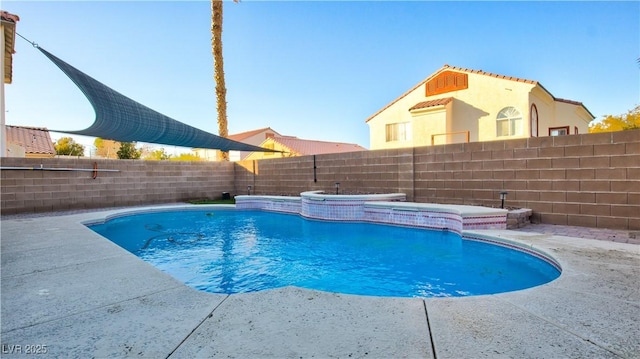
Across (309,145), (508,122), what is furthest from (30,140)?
(508,122)

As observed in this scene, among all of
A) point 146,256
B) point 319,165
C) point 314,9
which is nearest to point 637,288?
point 146,256

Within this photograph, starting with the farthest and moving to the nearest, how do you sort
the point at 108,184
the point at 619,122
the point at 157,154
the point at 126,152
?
the point at 157,154 < the point at 126,152 < the point at 619,122 < the point at 108,184

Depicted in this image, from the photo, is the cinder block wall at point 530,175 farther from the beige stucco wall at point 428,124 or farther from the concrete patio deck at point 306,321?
the beige stucco wall at point 428,124

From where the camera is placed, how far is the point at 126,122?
884cm

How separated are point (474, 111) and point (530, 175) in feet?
29.7

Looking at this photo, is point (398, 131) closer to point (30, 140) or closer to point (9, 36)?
point (9, 36)

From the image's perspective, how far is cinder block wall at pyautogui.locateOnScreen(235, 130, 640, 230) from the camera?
5625 mm

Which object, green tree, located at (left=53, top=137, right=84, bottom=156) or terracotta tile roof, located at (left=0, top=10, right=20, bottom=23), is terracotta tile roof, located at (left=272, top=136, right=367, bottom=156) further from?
green tree, located at (left=53, top=137, right=84, bottom=156)

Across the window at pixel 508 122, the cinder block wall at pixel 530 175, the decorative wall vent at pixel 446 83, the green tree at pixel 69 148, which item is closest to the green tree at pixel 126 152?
the green tree at pixel 69 148

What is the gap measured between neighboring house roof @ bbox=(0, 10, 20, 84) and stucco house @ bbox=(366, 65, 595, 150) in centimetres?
1591

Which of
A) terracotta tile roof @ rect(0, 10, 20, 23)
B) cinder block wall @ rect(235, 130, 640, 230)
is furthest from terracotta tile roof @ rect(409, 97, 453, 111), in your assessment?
terracotta tile roof @ rect(0, 10, 20, 23)

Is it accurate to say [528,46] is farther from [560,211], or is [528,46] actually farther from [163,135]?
[163,135]

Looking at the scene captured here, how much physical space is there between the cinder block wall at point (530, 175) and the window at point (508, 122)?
755 cm

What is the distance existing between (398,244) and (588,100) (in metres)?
16.8
